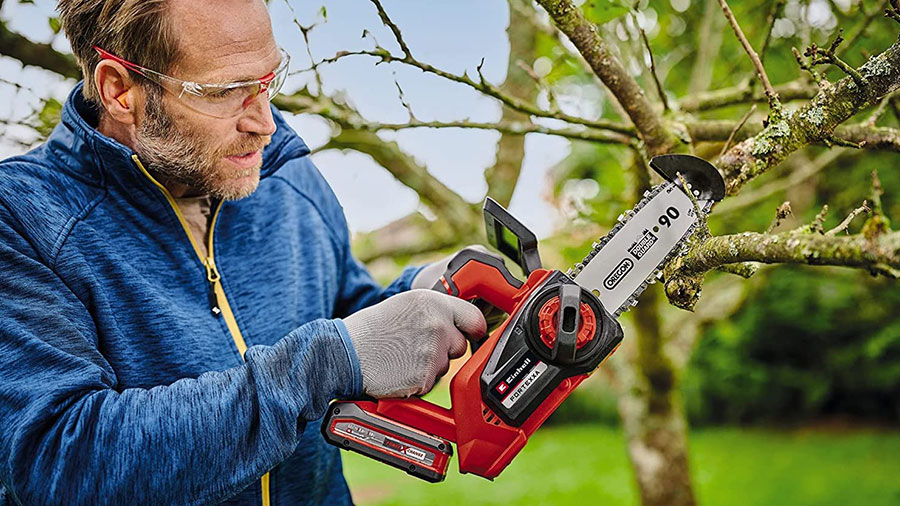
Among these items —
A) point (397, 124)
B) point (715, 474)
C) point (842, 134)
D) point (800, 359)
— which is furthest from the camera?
point (800, 359)

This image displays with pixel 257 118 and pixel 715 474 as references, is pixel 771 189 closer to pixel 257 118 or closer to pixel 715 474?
pixel 257 118

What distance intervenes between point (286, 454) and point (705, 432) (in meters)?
8.36

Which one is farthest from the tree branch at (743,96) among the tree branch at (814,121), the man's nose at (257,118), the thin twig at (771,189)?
the man's nose at (257,118)

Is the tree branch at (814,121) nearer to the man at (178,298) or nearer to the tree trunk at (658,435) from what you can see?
the man at (178,298)

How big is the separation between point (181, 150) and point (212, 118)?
0.12m

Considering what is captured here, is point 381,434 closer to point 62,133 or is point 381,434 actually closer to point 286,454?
point 286,454

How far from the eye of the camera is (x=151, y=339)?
6.17ft

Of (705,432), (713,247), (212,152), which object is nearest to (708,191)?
(713,247)

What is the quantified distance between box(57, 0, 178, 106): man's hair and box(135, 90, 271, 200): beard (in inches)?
4.1

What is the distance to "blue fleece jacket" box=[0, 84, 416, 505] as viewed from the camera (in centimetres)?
150

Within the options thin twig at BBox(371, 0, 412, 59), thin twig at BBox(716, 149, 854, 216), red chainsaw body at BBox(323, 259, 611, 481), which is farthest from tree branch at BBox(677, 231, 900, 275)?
thin twig at BBox(716, 149, 854, 216)

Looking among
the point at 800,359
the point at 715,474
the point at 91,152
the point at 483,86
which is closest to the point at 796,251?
the point at 483,86

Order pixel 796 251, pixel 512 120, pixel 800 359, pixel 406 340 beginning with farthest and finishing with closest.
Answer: pixel 800 359 < pixel 512 120 < pixel 406 340 < pixel 796 251

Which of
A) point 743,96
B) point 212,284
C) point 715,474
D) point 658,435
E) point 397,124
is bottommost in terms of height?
point 715,474
